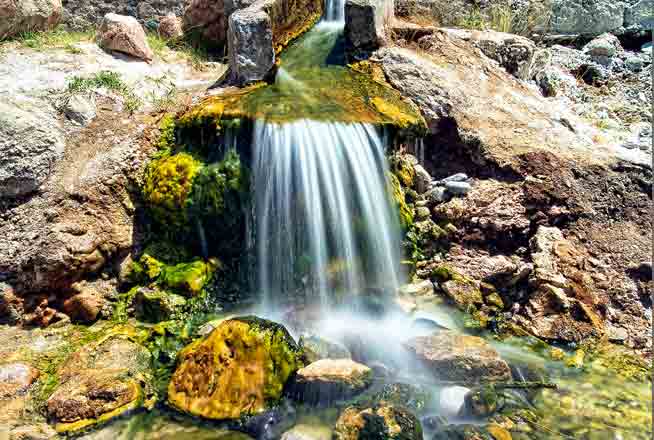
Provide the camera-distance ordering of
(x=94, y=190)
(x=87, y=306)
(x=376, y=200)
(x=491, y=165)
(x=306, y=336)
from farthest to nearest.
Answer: (x=491, y=165) → (x=376, y=200) → (x=94, y=190) → (x=87, y=306) → (x=306, y=336)

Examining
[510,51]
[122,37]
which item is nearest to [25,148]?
[122,37]

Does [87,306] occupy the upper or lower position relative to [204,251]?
lower

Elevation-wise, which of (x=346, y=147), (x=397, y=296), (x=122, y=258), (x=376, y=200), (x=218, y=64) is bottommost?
(x=397, y=296)

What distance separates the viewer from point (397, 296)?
17.8ft

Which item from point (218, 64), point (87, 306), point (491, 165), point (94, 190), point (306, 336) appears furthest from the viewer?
point (218, 64)

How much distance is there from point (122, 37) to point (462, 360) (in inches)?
263

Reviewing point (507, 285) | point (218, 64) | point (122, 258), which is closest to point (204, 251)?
point (122, 258)

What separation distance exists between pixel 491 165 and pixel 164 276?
4359mm

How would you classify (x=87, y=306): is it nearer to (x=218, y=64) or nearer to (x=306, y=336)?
(x=306, y=336)

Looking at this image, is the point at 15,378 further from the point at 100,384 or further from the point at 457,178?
the point at 457,178

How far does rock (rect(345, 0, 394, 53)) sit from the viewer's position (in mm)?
7652

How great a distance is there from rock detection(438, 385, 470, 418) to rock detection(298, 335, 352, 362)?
916 mm

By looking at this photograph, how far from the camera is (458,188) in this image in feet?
19.9

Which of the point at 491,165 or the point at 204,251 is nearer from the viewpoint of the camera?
the point at 204,251
